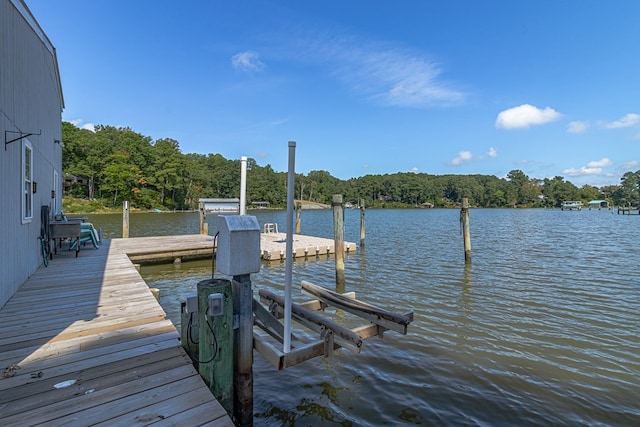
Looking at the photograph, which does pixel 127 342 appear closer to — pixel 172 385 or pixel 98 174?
pixel 172 385

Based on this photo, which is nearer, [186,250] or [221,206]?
[221,206]

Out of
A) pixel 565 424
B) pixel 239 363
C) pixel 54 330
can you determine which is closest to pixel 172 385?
pixel 239 363

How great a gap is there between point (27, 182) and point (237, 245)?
18.1 ft

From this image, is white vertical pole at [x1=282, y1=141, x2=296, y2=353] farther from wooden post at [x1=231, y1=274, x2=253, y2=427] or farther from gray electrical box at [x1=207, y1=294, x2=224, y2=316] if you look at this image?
gray electrical box at [x1=207, y1=294, x2=224, y2=316]

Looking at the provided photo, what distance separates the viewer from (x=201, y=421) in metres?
2.19

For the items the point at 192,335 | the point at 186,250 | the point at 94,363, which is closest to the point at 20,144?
the point at 94,363

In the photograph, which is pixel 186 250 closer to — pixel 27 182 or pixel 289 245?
pixel 27 182

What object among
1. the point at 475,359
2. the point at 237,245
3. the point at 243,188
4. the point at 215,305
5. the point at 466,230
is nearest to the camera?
the point at 215,305

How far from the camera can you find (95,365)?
2.89m

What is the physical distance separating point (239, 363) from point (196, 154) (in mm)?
93847

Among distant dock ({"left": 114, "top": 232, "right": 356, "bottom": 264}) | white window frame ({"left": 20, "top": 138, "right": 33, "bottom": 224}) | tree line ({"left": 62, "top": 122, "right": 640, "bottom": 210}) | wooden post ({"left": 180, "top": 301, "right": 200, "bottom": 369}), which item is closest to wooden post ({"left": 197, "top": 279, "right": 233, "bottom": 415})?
wooden post ({"left": 180, "top": 301, "right": 200, "bottom": 369})

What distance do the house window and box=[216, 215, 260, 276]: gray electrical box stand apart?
479 centimetres

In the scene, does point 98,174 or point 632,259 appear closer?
point 632,259

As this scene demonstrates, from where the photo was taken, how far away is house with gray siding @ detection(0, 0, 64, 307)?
437cm
